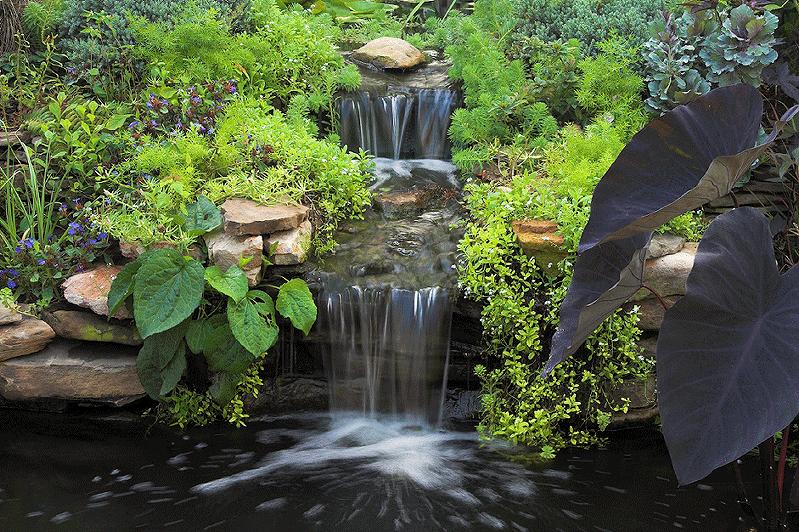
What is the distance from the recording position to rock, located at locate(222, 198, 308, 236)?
4.57m

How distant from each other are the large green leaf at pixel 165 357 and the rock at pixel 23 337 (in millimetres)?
665

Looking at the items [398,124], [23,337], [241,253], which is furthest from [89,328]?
[398,124]

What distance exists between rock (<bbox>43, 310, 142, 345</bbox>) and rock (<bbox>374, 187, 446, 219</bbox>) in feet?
5.97

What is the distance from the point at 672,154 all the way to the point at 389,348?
90.7 inches

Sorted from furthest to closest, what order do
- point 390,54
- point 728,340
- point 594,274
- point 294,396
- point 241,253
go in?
1. point 390,54
2. point 294,396
3. point 241,253
4. point 594,274
5. point 728,340

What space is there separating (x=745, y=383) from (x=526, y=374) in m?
2.00

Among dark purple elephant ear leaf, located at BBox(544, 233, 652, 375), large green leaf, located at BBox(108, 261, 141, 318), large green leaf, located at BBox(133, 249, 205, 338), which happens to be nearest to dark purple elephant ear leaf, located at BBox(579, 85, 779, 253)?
dark purple elephant ear leaf, located at BBox(544, 233, 652, 375)

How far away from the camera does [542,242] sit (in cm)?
441

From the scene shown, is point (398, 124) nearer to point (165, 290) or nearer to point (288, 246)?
point (288, 246)

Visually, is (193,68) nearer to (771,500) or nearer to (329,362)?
(329,362)

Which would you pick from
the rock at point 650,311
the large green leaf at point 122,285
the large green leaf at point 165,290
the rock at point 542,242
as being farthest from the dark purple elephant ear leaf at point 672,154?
the large green leaf at point 122,285

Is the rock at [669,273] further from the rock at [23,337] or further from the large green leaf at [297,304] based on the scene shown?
the rock at [23,337]

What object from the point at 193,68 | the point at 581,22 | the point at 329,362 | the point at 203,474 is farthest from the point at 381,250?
the point at 581,22

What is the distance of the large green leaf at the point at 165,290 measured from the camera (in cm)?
416
